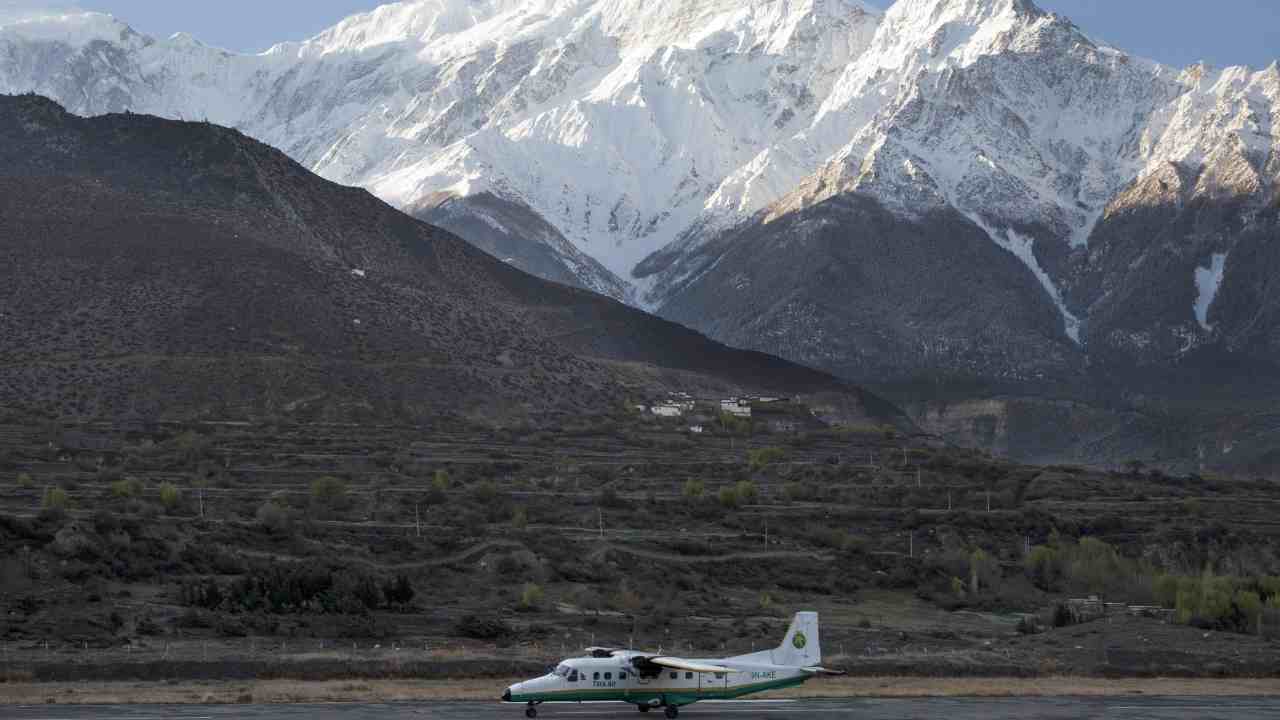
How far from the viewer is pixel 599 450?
535 feet

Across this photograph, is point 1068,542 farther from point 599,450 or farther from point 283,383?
point 283,383

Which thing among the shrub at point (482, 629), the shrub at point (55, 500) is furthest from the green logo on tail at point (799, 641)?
the shrub at point (55, 500)

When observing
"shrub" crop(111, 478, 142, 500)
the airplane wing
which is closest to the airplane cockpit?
the airplane wing

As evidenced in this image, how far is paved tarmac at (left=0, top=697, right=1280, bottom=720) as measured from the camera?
58.7 meters

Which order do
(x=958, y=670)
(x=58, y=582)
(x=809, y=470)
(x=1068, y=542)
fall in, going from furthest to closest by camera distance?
(x=809, y=470), (x=1068, y=542), (x=58, y=582), (x=958, y=670)

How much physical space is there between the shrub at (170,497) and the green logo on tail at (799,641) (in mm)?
52137

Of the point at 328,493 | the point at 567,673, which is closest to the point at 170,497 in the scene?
the point at 328,493

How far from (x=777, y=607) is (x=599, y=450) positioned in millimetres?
68456

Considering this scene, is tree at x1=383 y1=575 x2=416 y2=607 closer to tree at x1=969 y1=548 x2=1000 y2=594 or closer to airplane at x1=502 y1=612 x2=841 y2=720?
airplane at x1=502 y1=612 x2=841 y2=720

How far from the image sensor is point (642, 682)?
6259 centimetres

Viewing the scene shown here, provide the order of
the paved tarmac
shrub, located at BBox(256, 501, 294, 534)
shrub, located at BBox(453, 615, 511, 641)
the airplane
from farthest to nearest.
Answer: shrub, located at BBox(256, 501, 294, 534), shrub, located at BBox(453, 615, 511, 641), the airplane, the paved tarmac

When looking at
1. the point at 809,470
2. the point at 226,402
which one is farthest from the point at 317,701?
the point at 226,402

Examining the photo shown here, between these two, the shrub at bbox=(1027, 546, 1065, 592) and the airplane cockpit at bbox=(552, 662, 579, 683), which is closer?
the airplane cockpit at bbox=(552, 662, 579, 683)

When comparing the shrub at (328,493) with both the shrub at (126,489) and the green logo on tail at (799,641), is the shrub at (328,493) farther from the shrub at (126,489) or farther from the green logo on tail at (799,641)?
the green logo on tail at (799,641)
